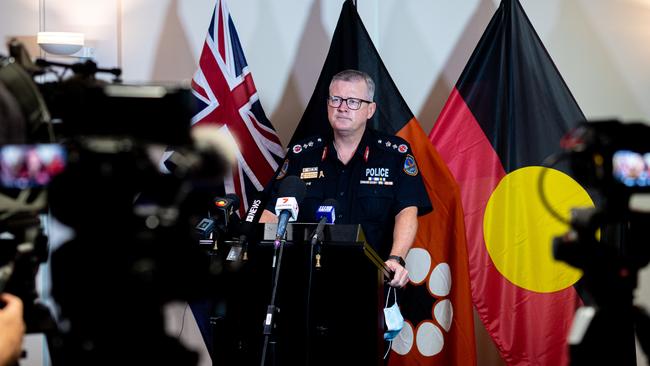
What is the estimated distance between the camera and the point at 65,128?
192 cm

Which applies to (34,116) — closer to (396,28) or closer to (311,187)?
(311,187)

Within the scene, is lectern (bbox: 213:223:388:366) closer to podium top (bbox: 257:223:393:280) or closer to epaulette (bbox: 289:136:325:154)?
podium top (bbox: 257:223:393:280)

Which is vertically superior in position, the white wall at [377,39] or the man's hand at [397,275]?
the white wall at [377,39]

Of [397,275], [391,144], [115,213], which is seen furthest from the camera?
[391,144]

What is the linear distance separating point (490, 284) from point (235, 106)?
1.72 meters

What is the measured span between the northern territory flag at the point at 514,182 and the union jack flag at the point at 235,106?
1.02 metres

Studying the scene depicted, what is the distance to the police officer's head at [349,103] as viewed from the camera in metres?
3.80

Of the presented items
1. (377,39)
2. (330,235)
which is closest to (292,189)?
(330,235)

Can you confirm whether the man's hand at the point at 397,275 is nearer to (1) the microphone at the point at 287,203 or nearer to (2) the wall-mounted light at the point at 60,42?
(1) the microphone at the point at 287,203

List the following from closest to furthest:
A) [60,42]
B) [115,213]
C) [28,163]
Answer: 1. [28,163]
2. [115,213]
3. [60,42]

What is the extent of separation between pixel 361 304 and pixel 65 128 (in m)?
1.41

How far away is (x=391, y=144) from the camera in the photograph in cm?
392

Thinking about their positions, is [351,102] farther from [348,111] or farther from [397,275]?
[397,275]

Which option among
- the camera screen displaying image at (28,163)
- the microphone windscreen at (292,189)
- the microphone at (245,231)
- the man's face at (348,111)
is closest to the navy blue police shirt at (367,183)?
the man's face at (348,111)
